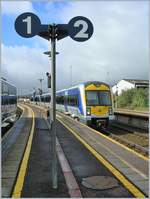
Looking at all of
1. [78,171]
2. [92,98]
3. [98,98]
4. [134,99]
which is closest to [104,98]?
[98,98]

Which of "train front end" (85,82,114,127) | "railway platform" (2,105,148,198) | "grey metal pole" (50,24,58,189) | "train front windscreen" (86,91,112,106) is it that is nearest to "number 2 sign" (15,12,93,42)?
"grey metal pole" (50,24,58,189)

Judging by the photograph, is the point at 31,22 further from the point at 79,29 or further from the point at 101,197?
the point at 101,197

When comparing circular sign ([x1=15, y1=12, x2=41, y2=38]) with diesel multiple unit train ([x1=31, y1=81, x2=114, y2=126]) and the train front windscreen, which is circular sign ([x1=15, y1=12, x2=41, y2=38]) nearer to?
diesel multiple unit train ([x1=31, y1=81, x2=114, y2=126])

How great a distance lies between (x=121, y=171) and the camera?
9.84 m

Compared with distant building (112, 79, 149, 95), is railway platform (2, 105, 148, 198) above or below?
below

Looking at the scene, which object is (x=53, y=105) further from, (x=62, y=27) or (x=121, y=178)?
(x=121, y=178)

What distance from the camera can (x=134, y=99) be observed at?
74.1 meters

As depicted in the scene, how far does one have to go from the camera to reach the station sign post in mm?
8023

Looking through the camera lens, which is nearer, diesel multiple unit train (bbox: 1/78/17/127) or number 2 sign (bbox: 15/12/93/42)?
number 2 sign (bbox: 15/12/93/42)

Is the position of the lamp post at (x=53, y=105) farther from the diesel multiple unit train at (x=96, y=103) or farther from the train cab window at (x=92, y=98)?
the train cab window at (x=92, y=98)

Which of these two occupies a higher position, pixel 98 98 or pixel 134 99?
pixel 134 99

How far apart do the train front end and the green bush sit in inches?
1677

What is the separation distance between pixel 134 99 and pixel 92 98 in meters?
49.8

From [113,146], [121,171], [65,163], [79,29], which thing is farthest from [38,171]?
[113,146]
